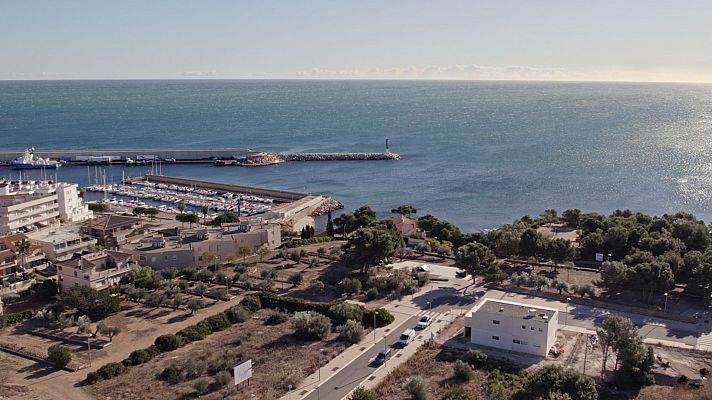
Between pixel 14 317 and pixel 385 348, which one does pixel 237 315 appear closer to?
pixel 385 348

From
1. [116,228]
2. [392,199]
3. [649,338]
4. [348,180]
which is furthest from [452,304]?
[348,180]

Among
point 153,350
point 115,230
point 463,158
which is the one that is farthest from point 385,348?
point 463,158

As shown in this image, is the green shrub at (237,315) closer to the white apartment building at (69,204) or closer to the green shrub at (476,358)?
the green shrub at (476,358)

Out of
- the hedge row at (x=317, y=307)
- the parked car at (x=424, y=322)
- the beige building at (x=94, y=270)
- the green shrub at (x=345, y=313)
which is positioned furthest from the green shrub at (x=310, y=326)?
the beige building at (x=94, y=270)

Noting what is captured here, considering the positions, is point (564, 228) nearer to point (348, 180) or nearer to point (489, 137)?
point (348, 180)

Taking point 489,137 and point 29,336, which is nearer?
point 29,336
